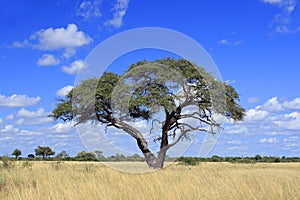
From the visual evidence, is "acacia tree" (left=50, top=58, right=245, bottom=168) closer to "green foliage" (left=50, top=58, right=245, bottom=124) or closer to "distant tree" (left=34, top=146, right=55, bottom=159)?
"green foliage" (left=50, top=58, right=245, bottom=124)

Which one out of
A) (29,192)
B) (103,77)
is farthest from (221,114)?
(29,192)

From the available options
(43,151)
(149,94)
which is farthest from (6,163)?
(43,151)

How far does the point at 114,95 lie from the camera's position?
74.5ft

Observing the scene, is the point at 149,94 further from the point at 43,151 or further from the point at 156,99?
the point at 43,151

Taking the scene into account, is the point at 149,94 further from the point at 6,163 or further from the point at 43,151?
Result: the point at 43,151

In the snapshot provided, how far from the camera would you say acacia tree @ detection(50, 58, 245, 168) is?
864 inches

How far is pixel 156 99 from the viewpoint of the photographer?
21516 mm

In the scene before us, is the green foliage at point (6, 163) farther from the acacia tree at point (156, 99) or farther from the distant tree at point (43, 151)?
the distant tree at point (43, 151)

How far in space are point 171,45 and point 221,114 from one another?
24.9ft

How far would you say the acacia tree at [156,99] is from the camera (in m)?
21.9

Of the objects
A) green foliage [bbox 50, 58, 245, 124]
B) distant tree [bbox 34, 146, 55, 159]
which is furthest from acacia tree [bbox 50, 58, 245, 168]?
distant tree [bbox 34, 146, 55, 159]

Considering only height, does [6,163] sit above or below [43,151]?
below

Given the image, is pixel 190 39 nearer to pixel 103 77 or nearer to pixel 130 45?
pixel 130 45

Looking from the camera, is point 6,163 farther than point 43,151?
No
